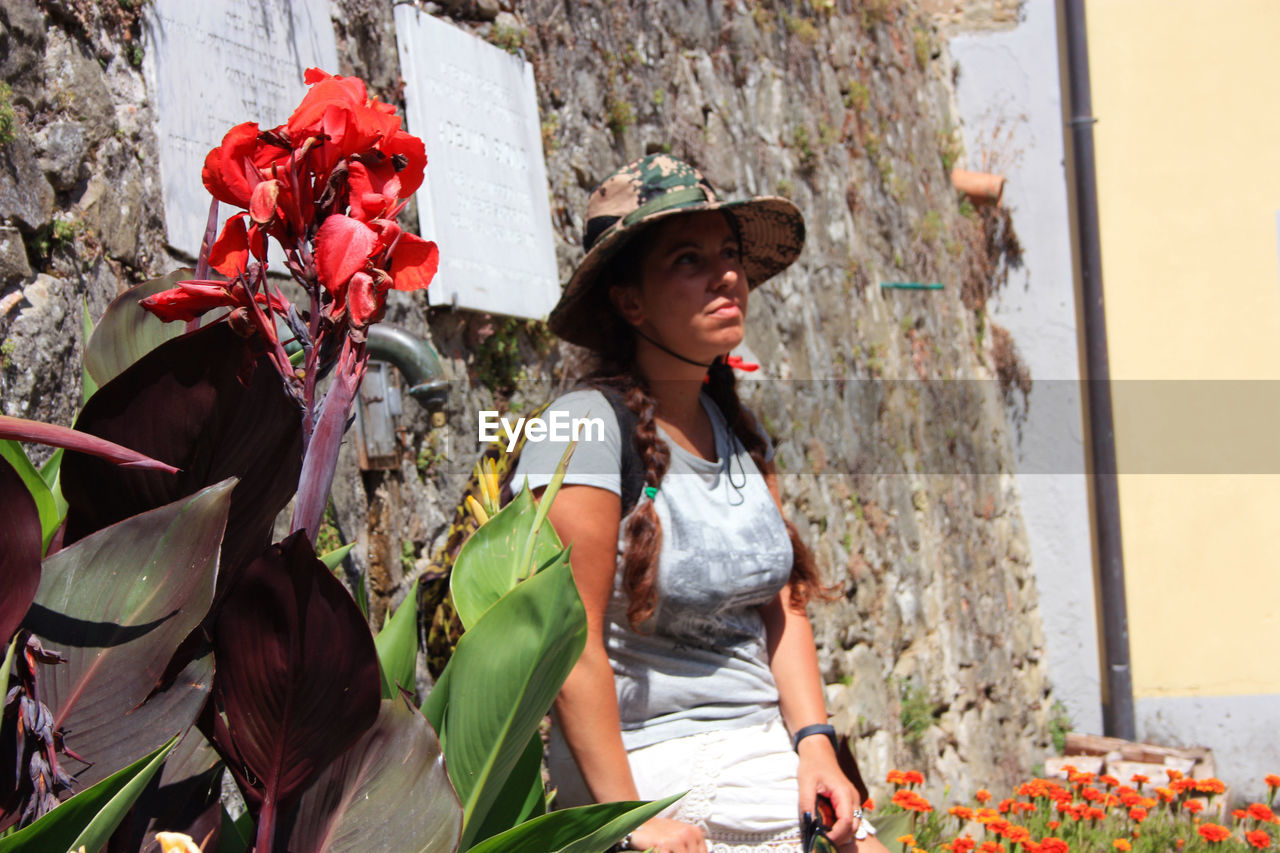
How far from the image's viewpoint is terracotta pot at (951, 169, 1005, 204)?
21.1 ft

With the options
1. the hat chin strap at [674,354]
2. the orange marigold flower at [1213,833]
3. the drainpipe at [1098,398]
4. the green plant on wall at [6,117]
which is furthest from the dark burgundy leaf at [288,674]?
the drainpipe at [1098,398]

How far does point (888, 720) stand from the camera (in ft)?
15.3

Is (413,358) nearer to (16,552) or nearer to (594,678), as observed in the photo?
(594,678)

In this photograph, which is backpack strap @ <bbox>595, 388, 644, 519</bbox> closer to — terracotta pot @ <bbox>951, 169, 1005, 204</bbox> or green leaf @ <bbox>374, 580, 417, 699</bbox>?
green leaf @ <bbox>374, 580, 417, 699</bbox>

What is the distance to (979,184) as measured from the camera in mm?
6414

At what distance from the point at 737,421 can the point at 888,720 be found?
2882mm

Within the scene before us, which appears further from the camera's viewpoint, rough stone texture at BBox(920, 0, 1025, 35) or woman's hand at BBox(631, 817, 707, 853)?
rough stone texture at BBox(920, 0, 1025, 35)

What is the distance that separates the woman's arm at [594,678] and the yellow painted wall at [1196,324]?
517cm

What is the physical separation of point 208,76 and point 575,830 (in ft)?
6.13

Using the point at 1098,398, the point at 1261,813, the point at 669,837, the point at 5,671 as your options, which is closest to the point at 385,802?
the point at 5,671

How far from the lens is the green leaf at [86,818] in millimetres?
514

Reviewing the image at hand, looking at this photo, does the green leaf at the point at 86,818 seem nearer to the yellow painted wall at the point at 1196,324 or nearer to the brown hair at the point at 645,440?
the brown hair at the point at 645,440

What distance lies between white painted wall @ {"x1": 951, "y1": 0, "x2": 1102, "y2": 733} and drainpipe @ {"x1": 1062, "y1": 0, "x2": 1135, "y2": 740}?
0.11 metres

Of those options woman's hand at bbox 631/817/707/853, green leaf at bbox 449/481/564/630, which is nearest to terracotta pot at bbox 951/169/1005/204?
woman's hand at bbox 631/817/707/853
